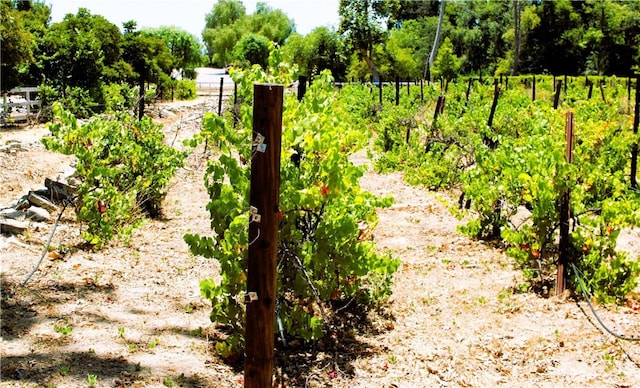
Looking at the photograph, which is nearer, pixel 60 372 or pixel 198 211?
pixel 60 372

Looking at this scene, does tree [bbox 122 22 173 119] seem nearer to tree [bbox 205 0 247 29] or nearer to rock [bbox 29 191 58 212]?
rock [bbox 29 191 58 212]

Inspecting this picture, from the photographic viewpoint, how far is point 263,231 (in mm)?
3230

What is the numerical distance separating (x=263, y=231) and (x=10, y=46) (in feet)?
42.2

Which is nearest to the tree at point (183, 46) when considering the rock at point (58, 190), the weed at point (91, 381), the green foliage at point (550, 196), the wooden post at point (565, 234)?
the green foliage at point (550, 196)

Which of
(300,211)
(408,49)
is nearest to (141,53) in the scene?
(300,211)

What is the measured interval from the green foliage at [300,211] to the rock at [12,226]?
2.65 m

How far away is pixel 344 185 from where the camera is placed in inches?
175

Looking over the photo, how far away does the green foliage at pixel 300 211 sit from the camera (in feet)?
14.1

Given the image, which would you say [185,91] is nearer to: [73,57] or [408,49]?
[73,57]

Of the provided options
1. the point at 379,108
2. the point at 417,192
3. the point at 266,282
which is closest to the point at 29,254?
the point at 266,282

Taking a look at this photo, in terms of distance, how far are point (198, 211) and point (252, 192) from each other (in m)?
6.05

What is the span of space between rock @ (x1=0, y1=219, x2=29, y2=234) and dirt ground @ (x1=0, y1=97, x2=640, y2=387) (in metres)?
0.08

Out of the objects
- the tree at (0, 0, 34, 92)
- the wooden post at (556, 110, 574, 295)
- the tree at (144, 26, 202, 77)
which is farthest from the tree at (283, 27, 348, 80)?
the wooden post at (556, 110, 574, 295)

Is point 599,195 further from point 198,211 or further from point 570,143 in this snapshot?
point 198,211
